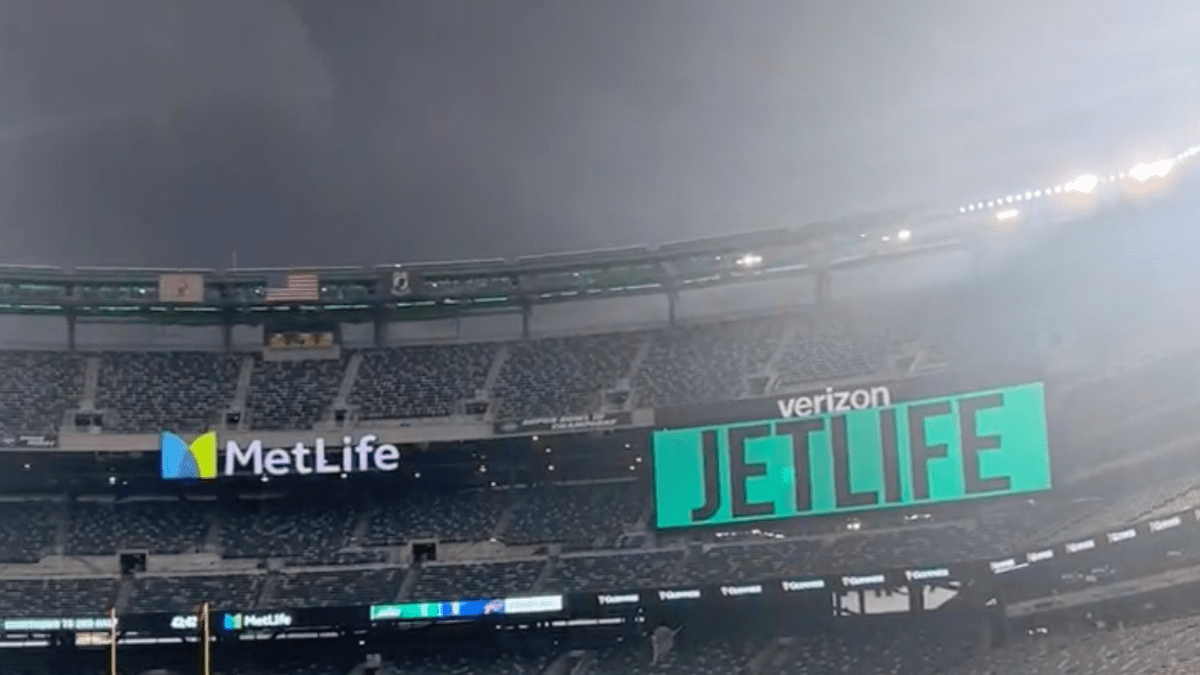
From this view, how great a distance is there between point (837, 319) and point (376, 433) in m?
19.3

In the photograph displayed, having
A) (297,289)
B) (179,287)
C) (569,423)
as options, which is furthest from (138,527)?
(569,423)

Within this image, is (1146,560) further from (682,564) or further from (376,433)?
(376,433)

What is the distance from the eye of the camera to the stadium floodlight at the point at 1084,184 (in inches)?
2133

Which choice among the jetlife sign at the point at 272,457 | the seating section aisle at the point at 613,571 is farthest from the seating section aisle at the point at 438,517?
the seating section aisle at the point at 613,571

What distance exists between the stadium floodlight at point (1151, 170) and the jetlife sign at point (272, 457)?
2897cm

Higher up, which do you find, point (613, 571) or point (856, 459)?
point (856, 459)

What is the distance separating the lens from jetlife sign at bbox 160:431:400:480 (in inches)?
2203

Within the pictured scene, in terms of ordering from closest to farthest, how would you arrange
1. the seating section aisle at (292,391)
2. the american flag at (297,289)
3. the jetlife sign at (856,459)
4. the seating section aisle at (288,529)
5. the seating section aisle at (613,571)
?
1. the jetlife sign at (856,459)
2. the seating section aisle at (613,571)
3. the seating section aisle at (288,529)
4. the seating section aisle at (292,391)
5. the american flag at (297,289)

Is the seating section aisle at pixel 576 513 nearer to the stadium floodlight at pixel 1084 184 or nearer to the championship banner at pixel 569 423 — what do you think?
the championship banner at pixel 569 423

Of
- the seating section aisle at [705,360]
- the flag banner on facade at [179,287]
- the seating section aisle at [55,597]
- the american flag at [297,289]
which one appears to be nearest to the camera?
the seating section aisle at [55,597]

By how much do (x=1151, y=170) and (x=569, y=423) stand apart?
22784 mm

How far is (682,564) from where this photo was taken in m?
54.4

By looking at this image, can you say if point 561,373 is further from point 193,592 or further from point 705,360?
point 193,592

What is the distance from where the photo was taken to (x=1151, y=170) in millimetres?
52219
